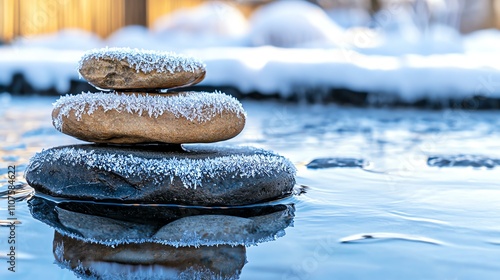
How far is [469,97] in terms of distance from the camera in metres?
5.64

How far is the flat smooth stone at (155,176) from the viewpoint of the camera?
2.19 metres

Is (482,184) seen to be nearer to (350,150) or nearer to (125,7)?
(350,150)

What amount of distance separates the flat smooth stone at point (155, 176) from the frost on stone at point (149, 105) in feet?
0.43

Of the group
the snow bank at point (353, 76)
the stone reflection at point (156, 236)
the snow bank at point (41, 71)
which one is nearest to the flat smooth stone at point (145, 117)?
the stone reflection at point (156, 236)

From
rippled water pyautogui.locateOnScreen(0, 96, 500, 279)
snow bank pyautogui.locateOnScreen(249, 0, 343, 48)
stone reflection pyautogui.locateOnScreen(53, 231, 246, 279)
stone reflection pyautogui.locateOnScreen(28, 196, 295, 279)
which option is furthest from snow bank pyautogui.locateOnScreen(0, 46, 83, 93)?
stone reflection pyautogui.locateOnScreen(53, 231, 246, 279)

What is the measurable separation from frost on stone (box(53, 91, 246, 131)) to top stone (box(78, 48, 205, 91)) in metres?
0.05

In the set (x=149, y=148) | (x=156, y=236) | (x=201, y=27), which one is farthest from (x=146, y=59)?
(x=201, y=27)

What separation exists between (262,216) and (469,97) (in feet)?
13.1

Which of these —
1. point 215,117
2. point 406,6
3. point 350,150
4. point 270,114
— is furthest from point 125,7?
point 215,117

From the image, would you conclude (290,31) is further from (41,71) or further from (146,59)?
(146,59)

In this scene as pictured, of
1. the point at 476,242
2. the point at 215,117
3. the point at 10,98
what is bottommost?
the point at 10,98

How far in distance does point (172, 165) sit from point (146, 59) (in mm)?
385

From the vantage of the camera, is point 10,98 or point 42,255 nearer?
point 42,255

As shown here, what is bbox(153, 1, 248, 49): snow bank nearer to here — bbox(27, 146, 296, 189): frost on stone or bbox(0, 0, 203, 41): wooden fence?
bbox(0, 0, 203, 41): wooden fence
